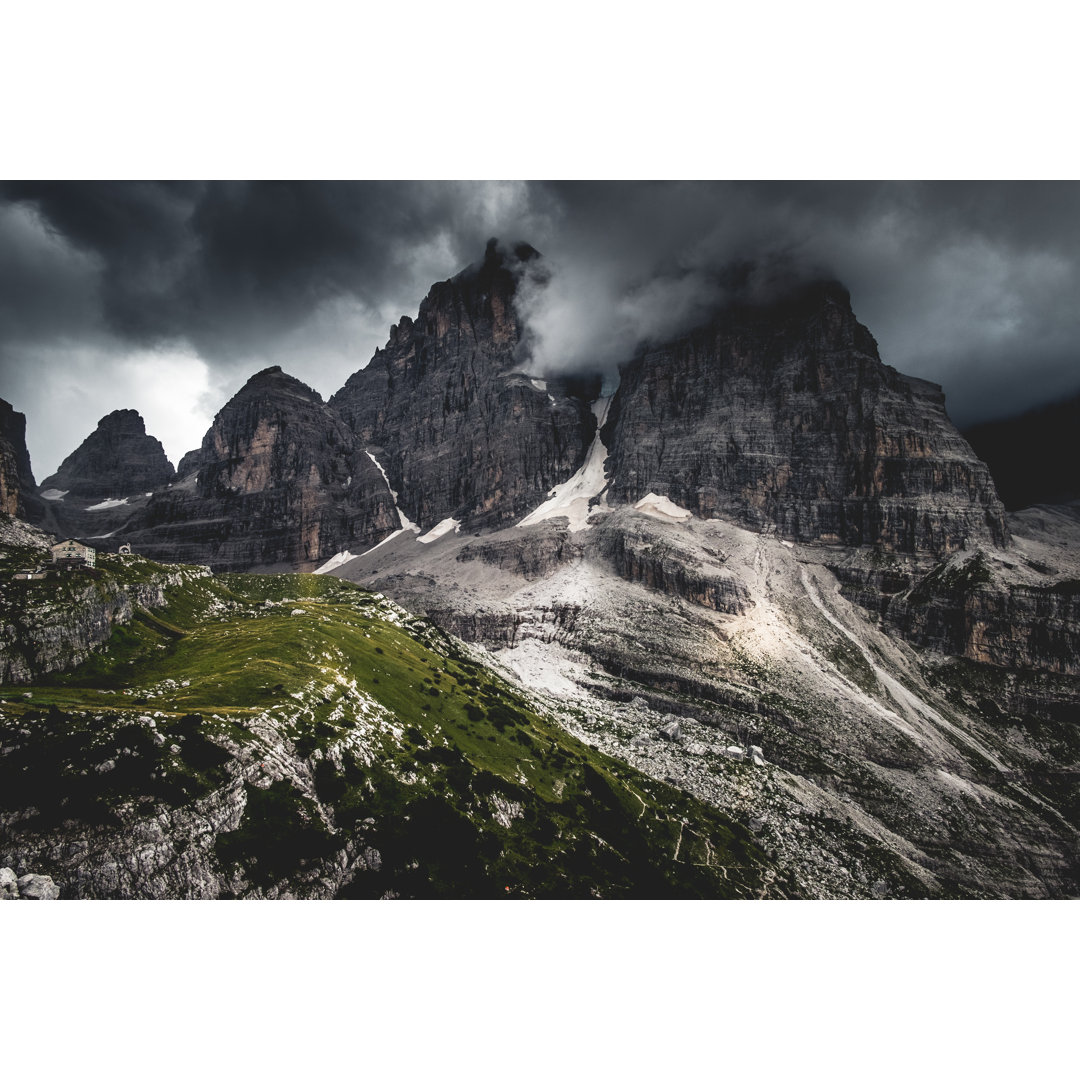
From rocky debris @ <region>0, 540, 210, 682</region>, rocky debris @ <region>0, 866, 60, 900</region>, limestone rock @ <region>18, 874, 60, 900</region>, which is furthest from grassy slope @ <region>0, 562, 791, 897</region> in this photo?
limestone rock @ <region>18, 874, 60, 900</region>

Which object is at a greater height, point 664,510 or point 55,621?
point 664,510

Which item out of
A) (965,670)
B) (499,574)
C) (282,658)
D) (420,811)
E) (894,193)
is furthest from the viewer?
(499,574)

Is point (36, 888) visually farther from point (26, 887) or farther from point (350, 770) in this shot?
point (350, 770)

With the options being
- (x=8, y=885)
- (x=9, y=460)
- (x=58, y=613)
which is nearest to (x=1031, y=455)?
(x=58, y=613)

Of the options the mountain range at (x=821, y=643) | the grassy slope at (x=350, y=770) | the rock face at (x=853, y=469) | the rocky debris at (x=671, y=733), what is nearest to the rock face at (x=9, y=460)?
the mountain range at (x=821, y=643)

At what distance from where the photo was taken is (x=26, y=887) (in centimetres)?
1925

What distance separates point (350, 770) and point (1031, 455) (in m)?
235

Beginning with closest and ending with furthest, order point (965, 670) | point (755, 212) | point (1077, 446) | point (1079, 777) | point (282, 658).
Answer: point (282, 658), point (755, 212), point (1079, 777), point (965, 670), point (1077, 446)

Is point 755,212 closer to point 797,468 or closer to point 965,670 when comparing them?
point 965,670

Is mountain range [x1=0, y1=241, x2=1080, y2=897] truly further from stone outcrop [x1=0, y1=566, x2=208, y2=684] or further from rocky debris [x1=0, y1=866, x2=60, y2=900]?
rocky debris [x1=0, y1=866, x2=60, y2=900]

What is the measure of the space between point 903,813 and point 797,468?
131 meters

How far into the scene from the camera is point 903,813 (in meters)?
80.6

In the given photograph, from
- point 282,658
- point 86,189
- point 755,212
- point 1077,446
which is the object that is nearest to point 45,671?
point 282,658

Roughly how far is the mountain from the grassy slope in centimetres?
17879
